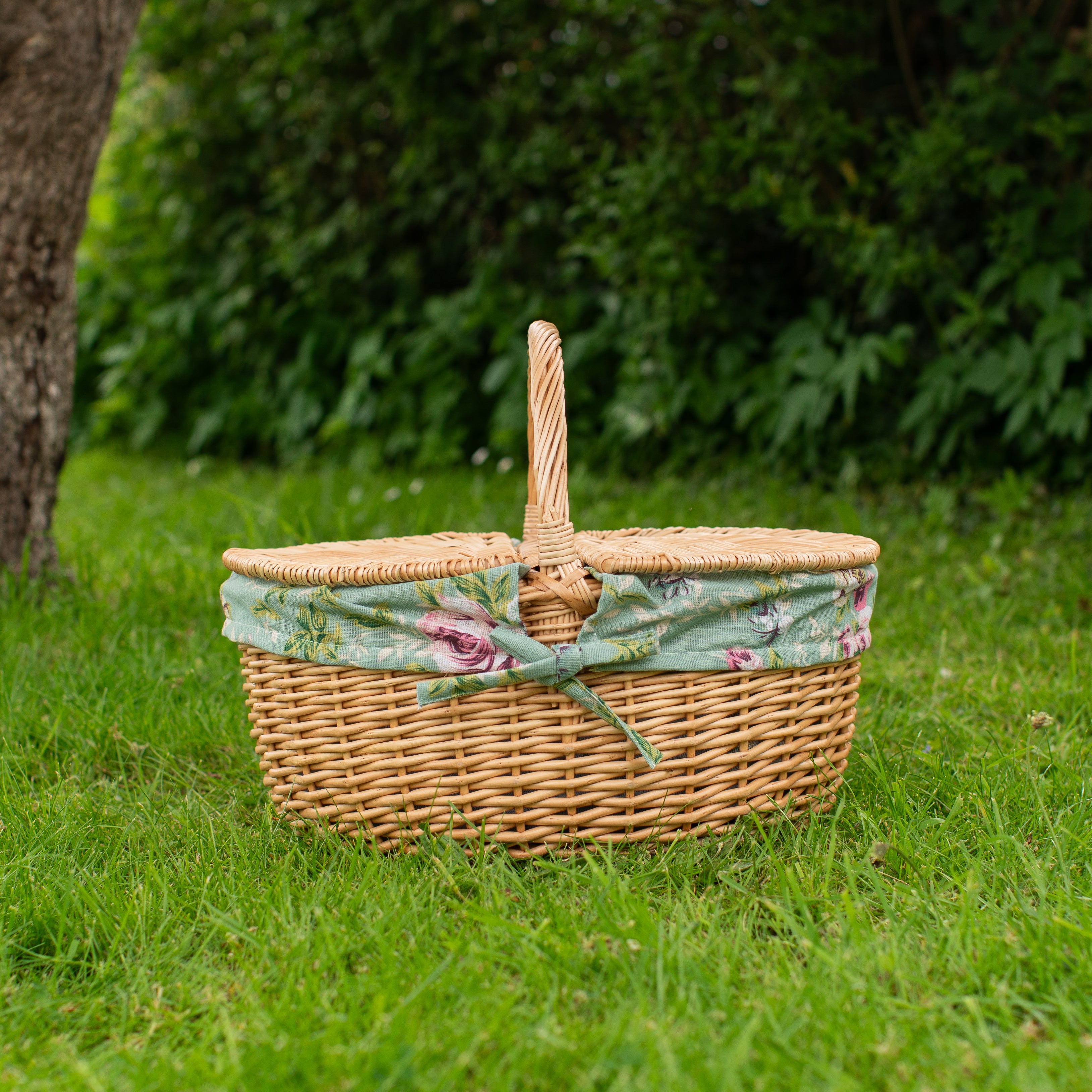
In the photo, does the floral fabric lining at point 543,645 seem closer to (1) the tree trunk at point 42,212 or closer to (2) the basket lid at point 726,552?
(2) the basket lid at point 726,552

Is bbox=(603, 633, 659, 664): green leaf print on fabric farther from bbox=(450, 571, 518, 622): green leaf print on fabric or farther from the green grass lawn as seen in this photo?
the green grass lawn

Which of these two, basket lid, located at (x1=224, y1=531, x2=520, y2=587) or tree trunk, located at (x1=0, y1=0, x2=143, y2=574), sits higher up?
tree trunk, located at (x1=0, y1=0, x2=143, y2=574)

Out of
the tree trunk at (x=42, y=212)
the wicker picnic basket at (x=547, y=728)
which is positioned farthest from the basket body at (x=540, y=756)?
the tree trunk at (x=42, y=212)

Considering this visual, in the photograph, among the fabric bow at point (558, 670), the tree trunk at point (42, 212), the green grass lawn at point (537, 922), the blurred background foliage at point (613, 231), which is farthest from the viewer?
the blurred background foliage at point (613, 231)

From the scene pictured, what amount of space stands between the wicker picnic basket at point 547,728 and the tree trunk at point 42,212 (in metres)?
1.22

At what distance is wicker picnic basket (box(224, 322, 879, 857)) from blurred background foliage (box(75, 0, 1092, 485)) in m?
2.03

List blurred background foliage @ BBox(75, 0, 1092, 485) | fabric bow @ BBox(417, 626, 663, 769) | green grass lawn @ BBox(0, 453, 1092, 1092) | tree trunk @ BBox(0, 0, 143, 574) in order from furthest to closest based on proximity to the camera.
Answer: blurred background foliage @ BBox(75, 0, 1092, 485) < tree trunk @ BBox(0, 0, 143, 574) < fabric bow @ BBox(417, 626, 663, 769) < green grass lawn @ BBox(0, 453, 1092, 1092)

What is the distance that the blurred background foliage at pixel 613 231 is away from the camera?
3.16 meters

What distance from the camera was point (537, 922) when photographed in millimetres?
1183

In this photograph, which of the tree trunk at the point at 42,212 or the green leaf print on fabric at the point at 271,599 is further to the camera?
the tree trunk at the point at 42,212

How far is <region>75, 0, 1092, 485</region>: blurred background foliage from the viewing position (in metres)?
3.16

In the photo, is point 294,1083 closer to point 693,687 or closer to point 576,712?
point 576,712

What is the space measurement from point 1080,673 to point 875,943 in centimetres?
107

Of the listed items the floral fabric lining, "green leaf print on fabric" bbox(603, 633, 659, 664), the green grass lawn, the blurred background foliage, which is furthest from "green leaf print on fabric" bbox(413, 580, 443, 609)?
A: the blurred background foliage
